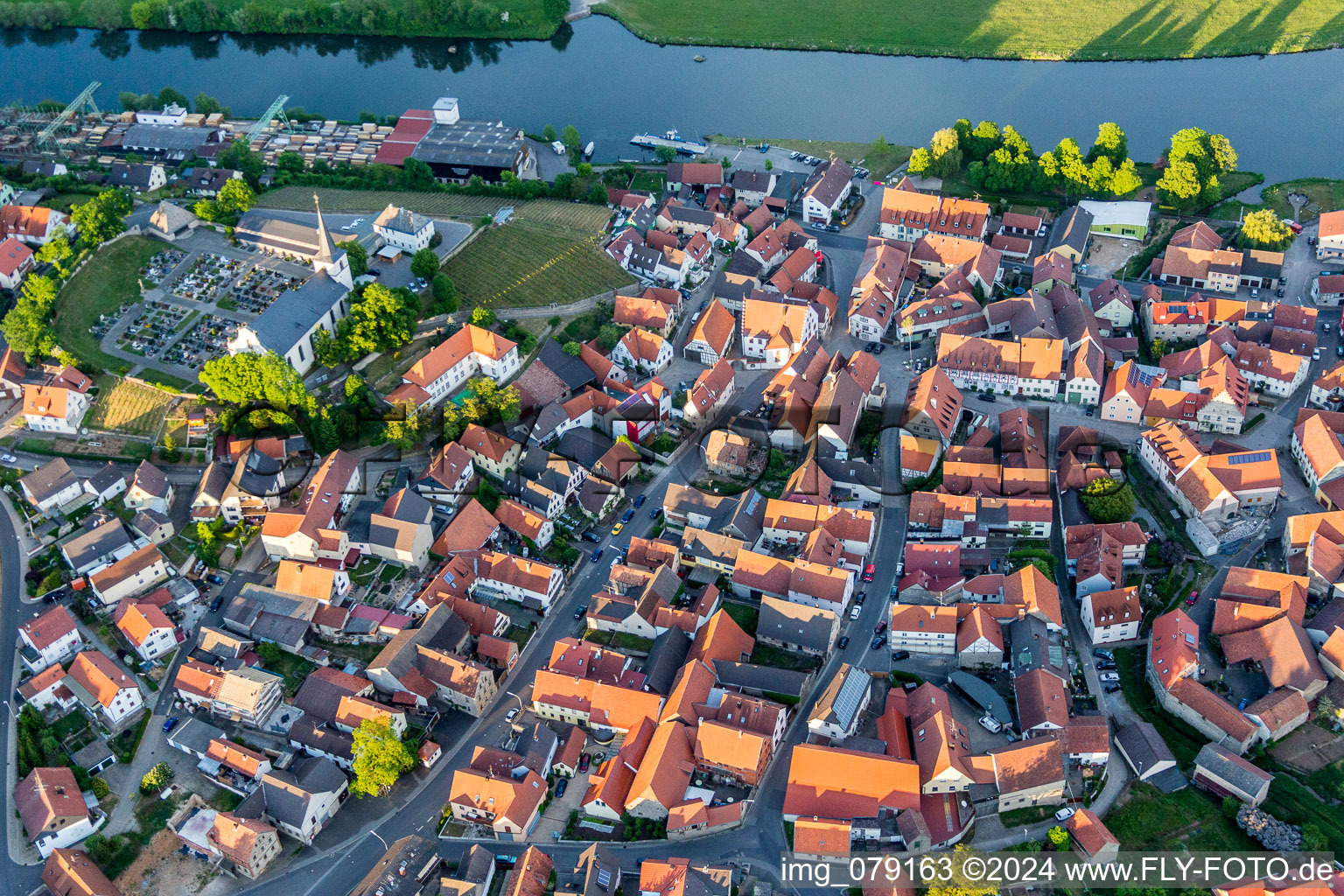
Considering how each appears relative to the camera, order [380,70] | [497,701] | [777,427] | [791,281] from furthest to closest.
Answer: [380,70]
[791,281]
[777,427]
[497,701]

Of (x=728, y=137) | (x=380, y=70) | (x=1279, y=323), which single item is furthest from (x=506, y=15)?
(x=1279, y=323)

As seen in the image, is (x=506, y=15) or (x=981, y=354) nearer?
(x=981, y=354)

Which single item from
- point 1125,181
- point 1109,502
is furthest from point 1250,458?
point 1125,181

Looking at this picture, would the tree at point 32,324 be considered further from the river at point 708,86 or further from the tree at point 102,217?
the river at point 708,86

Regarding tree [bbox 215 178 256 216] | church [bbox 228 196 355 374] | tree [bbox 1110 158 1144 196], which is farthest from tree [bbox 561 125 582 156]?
tree [bbox 1110 158 1144 196]

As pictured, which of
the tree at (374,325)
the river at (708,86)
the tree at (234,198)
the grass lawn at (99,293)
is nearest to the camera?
the tree at (374,325)

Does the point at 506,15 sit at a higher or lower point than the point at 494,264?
higher

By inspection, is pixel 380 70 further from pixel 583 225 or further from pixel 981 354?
pixel 981 354

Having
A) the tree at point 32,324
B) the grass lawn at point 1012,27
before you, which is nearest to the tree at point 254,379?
the tree at point 32,324
